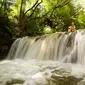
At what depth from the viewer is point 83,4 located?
1944 centimetres

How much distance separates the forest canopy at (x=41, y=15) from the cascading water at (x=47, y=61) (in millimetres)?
4645

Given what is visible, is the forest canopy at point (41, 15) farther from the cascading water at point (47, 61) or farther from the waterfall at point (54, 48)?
the cascading water at point (47, 61)

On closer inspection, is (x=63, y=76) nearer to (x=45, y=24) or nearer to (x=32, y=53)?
(x=32, y=53)

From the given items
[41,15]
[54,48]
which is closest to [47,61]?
[54,48]

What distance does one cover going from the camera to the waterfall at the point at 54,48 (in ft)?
25.7

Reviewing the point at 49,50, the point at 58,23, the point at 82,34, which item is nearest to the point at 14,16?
the point at 58,23

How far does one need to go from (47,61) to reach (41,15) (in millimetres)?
10919

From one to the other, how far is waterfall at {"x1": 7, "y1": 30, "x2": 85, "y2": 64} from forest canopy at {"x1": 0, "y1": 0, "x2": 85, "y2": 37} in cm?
394

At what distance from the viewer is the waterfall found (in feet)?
25.7

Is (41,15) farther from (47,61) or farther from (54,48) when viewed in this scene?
(47,61)

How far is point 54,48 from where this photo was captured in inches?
354

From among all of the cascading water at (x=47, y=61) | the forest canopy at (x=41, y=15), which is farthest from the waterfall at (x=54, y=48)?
the forest canopy at (x=41, y=15)

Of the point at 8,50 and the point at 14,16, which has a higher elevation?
the point at 14,16

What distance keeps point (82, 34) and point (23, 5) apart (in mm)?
9494
